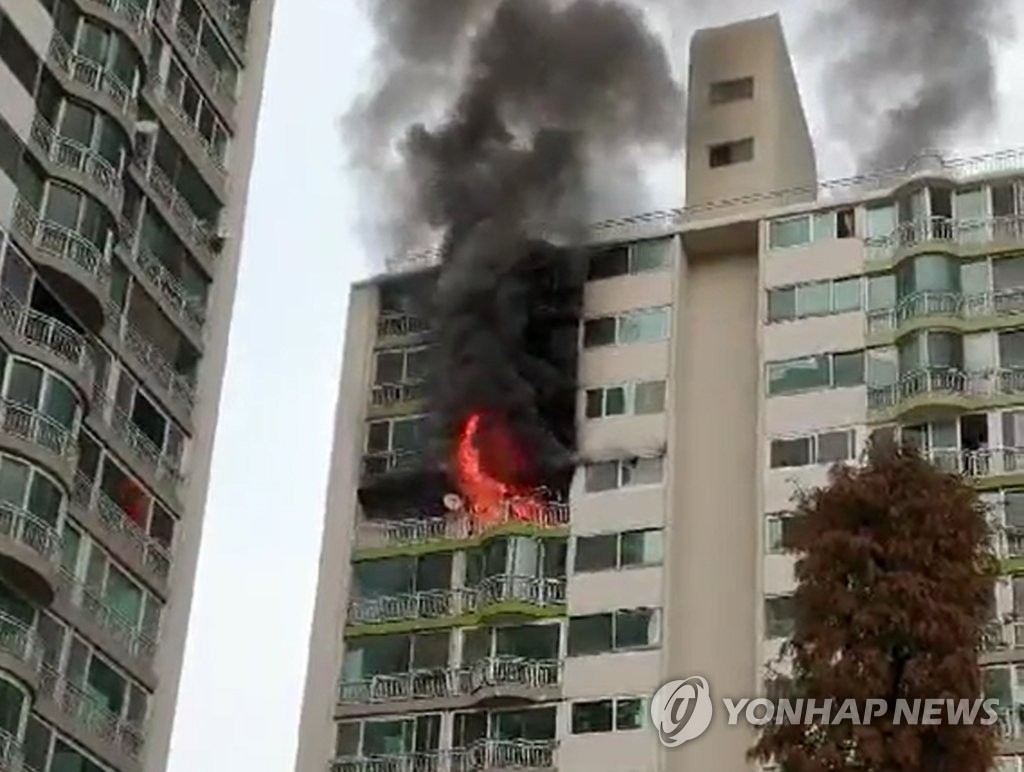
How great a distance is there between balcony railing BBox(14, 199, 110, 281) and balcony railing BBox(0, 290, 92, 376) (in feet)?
3.78

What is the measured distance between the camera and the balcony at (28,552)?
106 ft

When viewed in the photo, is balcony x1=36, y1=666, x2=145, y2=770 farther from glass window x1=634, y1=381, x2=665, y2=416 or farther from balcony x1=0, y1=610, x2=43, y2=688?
glass window x1=634, y1=381, x2=665, y2=416

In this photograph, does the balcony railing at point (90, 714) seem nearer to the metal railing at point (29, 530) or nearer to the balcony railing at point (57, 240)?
the metal railing at point (29, 530)

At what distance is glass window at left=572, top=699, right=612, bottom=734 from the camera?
4441cm

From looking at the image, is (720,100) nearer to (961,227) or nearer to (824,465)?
(961,227)

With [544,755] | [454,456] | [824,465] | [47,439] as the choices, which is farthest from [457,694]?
[47,439]

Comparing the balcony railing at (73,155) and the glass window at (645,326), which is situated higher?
the glass window at (645,326)

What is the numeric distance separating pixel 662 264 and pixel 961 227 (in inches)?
299

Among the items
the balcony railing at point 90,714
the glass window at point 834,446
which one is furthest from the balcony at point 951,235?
the balcony railing at point 90,714

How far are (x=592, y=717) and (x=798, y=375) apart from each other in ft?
31.6

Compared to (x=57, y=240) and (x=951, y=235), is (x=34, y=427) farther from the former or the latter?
(x=951, y=235)

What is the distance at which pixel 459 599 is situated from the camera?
4722 centimetres

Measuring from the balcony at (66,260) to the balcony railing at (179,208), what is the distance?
12.9ft

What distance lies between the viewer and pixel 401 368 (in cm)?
5178
